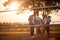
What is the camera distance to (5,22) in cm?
631

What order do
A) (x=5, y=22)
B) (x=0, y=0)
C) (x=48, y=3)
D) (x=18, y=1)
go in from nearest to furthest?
(x=48, y=3), (x=18, y=1), (x=0, y=0), (x=5, y=22)

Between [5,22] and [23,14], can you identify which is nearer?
[23,14]

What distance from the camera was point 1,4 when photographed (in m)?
5.62

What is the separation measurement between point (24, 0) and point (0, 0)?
111 centimetres

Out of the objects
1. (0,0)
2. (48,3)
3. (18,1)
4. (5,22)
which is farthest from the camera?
(5,22)

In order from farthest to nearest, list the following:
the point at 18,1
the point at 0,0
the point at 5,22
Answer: the point at 5,22 < the point at 0,0 < the point at 18,1

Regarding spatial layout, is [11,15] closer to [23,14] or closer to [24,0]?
[23,14]

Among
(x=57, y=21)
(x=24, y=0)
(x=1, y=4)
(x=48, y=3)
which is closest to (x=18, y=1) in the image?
(x=24, y=0)

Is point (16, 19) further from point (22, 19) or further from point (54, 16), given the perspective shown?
point (54, 16)

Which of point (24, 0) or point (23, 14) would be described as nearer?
point (24, 0)

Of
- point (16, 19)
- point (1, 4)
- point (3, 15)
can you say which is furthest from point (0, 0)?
point (16, 19)

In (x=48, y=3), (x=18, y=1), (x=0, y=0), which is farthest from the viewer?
(x=0, y=0)

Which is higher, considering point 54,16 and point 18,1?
point 18,1

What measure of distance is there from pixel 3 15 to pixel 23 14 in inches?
28.9
